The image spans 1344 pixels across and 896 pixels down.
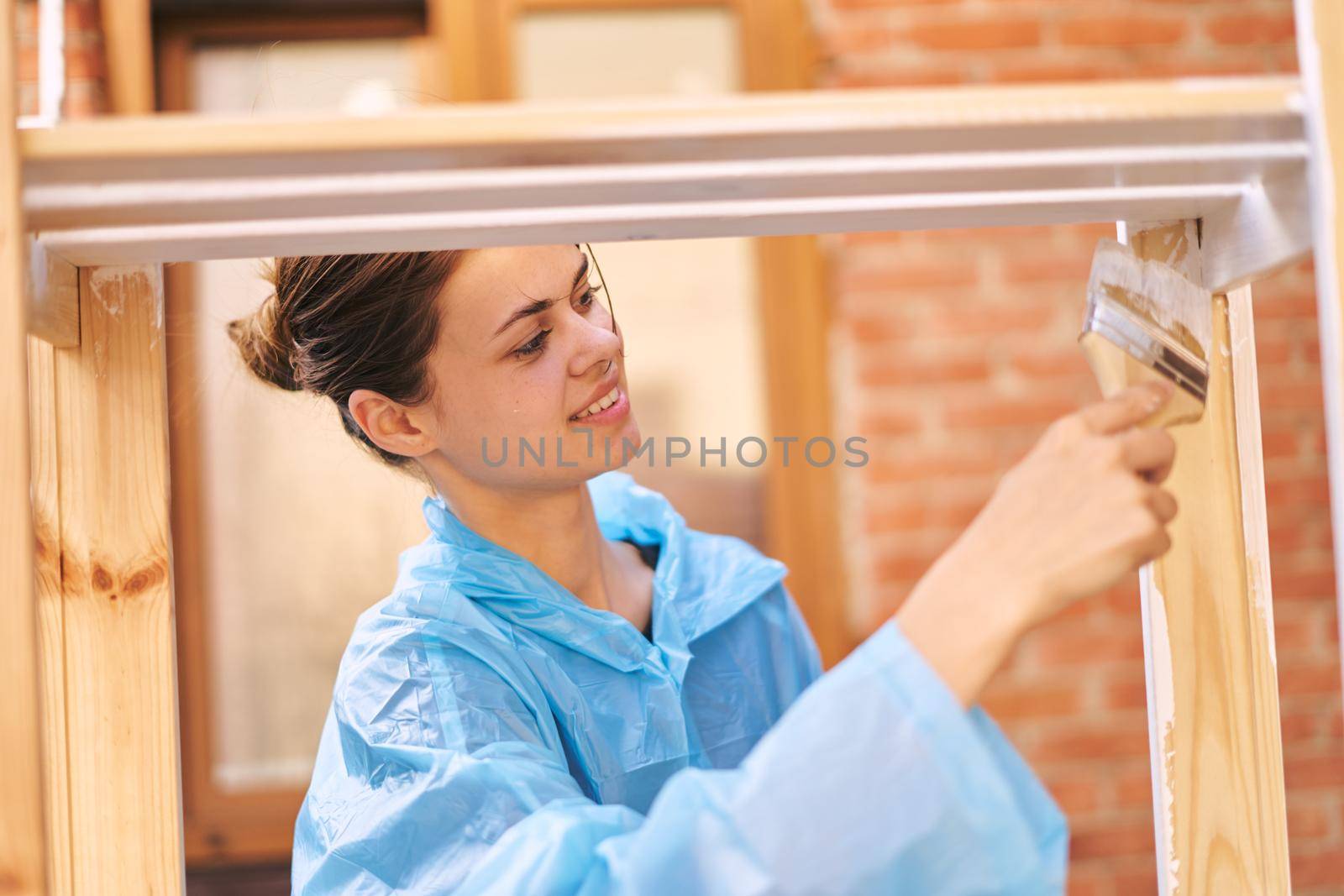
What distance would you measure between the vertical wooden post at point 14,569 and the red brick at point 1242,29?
2001 mm

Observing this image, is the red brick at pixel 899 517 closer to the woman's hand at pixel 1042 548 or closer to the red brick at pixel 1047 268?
the red brick at pixel 1047 268

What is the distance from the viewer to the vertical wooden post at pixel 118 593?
644 millimetres

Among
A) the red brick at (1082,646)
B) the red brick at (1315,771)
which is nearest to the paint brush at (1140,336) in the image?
the red brick at (1082,646)

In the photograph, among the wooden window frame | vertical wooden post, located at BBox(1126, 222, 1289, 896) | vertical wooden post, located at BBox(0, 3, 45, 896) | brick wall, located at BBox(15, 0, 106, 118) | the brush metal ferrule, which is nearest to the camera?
vertical wooden post, located at BBox(0, 3, 45, 896)

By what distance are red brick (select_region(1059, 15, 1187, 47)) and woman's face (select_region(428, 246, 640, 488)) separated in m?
1.38

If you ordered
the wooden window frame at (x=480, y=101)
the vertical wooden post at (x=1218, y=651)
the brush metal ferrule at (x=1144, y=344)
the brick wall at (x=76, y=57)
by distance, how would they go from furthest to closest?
the wooden window frame at (x=480, y=101), the brick wall at (x=76, y=57), the vertical wooden post at (x=1218, y=651), the brush metal ferrule at (x=1144, y=344)

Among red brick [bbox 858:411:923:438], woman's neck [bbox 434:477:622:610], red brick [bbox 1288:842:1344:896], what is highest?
red brick [bbox 858:411:923:438]

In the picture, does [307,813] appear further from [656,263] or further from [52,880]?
[656,263]

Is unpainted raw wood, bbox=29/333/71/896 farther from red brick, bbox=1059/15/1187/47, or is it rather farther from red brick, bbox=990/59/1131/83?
red brick, bbox=1059/15/1187/47

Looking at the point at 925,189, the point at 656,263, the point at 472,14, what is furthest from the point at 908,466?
the point at 925,189

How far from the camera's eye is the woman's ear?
98cm

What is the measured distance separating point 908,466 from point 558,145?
1528 mm

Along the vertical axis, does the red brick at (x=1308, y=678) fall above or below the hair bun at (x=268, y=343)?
below

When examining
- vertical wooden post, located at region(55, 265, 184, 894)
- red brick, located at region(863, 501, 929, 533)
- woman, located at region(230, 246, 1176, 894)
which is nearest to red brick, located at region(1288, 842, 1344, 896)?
red brick, located at region(863, 501, 929, 533)
